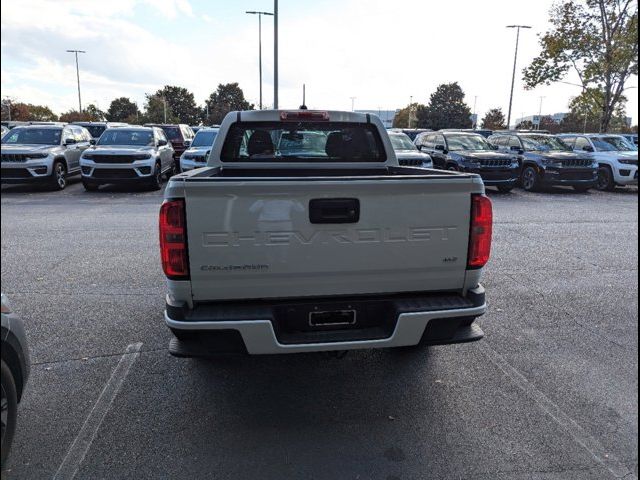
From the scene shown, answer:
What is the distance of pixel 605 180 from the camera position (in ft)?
52.9

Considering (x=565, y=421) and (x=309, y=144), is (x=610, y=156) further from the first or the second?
(x=565, y=421)

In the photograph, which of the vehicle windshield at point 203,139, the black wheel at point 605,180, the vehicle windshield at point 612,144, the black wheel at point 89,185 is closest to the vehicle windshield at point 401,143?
the vehicle windshield at point 203,139

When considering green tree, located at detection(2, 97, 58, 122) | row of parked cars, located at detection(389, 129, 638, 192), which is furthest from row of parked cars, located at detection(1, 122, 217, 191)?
green tree, located at detection(2, 97, 58, 122)

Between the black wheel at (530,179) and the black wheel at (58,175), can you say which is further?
the black wheel at (530,179)

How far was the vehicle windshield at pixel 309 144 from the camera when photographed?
15.5 feet

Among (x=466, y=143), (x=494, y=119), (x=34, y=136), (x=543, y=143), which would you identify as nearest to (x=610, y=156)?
(x=543, y=143)

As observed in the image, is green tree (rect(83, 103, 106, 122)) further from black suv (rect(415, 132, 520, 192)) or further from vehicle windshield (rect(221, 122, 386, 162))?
vehicle windshield (rect(221, 122, 386, 162))

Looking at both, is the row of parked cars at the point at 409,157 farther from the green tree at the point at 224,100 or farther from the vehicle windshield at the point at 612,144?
the green tree at the point at 224,100

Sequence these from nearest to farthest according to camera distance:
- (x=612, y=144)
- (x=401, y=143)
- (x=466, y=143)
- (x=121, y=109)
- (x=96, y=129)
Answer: (x=401, y=143), (x=466, y=143), (x=612, y=144), (x=96, y=129), (x=121, y=109)

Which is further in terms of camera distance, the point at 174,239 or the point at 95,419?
the point at 95,419

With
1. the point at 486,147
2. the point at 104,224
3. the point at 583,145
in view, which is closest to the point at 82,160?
the point at 104,224

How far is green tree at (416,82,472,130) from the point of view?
72500mm

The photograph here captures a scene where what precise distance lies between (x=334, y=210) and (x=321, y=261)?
31 centimetres

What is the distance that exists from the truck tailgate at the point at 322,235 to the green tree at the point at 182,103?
92529 millimetres
